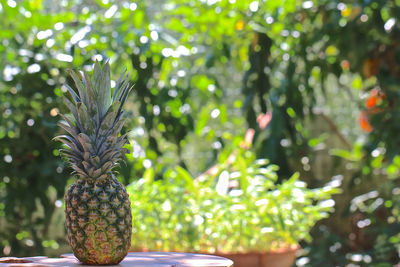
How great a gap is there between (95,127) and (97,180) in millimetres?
120

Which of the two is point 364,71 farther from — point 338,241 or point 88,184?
point 88,184

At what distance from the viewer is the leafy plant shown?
2.09 m

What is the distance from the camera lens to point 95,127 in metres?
1.47

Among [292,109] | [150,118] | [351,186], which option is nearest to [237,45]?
[292,109]

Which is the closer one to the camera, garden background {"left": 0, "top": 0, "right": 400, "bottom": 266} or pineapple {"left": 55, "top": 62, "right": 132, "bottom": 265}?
pineapple {"left": 55, "top": 62, "right": 132, "bottom": 265}

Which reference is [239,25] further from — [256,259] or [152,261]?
[152,261]

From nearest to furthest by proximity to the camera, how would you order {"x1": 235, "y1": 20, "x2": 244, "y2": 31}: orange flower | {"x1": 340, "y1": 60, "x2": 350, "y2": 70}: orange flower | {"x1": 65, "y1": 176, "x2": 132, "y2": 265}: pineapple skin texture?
{"x1": 65, "y1": 176, "x2": 132, "y2": 265}: pineapple skin texture
{"x1": 235, "y1": 20, "x2": 244, "y2": 31}: orange flower
{"x1": 340, "y1": 60, "x2": 350, "y2": 70}: orange flower

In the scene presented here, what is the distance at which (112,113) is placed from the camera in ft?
4.73

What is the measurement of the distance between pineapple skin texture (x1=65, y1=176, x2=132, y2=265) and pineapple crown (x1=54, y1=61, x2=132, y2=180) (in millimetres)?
45

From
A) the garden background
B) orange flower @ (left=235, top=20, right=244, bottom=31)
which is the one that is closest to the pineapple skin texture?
the garden background

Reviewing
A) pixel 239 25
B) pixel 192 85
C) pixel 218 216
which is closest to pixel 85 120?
pixel 218 216

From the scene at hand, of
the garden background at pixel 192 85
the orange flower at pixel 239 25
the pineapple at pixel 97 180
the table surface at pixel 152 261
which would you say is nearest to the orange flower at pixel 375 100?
the garden background at pixel 192 85

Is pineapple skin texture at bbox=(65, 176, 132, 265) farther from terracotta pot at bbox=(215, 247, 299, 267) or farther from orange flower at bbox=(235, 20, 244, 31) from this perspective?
orange flower at bbox=(235, 20, 244, 31)

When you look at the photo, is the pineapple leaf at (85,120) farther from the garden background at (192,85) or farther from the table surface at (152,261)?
the garden background at (192,85)
